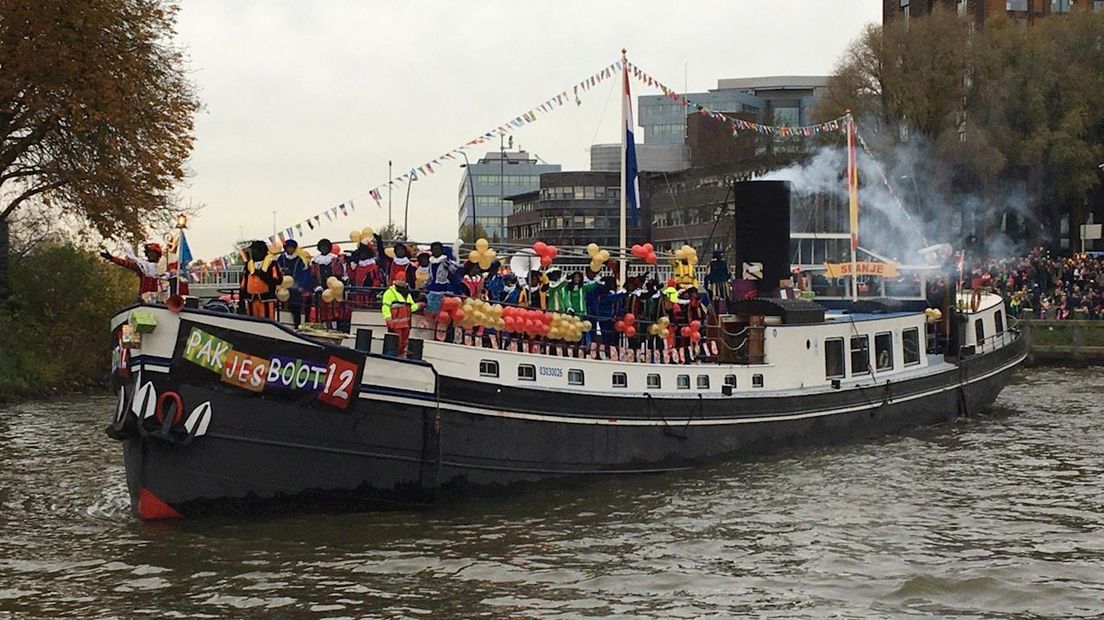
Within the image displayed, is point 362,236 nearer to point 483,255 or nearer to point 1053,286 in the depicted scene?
point 483,255

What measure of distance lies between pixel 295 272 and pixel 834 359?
10.9 meters

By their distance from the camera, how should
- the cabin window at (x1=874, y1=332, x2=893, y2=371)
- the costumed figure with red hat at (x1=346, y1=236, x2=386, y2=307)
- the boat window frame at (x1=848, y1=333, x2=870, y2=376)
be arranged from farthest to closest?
the cabin window at (x1=874, y1=332, x2=893, y2=371) → the boat window frame at (x1=848, y1=333, x2=870, y2=376) → the costumed figure with red hat at (x1=346, y1=236, x2=386, y2=307)

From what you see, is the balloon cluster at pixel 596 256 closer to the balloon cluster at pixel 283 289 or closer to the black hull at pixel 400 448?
the black hull at pixel 400 448

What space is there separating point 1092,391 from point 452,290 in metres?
24.3

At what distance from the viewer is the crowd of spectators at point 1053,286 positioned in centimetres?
5206

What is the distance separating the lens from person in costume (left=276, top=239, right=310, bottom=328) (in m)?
20.8

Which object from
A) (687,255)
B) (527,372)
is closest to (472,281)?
(527,372)

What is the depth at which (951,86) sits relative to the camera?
60875mm

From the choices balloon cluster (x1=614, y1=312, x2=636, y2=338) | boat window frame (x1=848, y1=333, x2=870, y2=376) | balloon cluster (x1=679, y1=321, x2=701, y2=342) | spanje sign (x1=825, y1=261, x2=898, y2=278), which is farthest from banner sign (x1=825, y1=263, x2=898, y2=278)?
balloon cluster (x1=614, y1=312, x2=636, y2=338)

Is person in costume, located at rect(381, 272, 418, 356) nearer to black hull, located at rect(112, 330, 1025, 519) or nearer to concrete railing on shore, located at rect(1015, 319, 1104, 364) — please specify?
black hull, located at rect(112, 330, 1025, 519)

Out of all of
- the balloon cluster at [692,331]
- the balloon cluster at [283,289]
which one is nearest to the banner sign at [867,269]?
the balloon cluster at [692,331]

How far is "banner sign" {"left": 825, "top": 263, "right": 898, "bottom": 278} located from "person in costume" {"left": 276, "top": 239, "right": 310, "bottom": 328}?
14.6m

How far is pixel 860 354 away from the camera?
27406 millimetres

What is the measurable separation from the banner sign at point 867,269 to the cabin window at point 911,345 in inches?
116
